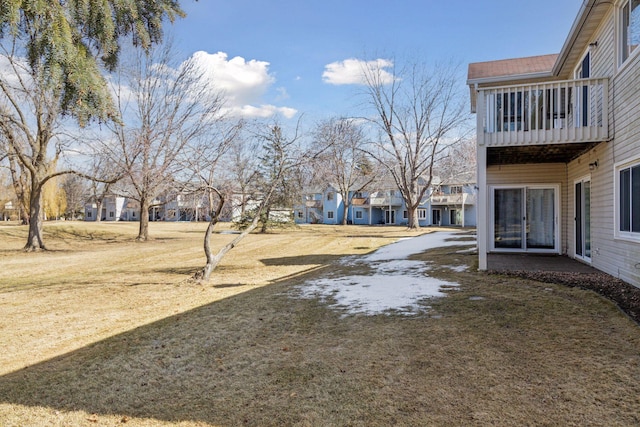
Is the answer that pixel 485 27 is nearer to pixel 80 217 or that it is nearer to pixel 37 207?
pixel 37 207

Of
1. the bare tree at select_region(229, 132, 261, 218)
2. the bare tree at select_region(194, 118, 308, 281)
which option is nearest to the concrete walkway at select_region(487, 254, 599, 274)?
the bare tree at select_region(194, 118, 308, 281)

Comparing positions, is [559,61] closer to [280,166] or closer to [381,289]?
[280,166]

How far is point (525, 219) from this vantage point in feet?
38.5

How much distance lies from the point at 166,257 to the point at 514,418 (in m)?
13.5

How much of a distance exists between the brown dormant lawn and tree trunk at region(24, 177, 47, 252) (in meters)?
10.5

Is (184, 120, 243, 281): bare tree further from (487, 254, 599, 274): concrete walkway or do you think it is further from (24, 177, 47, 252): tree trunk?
(24, 177, 47, 252): tree trunk

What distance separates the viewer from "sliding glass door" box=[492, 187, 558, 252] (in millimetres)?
11531

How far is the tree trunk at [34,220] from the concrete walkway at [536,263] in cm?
1695

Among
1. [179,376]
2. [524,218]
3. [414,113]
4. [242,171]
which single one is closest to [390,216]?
[414,113]

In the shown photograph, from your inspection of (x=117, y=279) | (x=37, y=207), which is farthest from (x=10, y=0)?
(x=37, y=207)

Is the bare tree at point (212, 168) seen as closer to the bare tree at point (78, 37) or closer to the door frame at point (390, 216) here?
the bare tree at point (78, 37)

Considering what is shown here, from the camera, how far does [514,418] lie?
2.78 meters

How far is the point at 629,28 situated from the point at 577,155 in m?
3.70

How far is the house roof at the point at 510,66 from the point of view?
47.0ft
